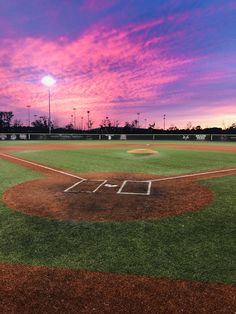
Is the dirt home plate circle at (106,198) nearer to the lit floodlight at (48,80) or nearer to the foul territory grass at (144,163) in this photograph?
the foul territory grass at (144,163)

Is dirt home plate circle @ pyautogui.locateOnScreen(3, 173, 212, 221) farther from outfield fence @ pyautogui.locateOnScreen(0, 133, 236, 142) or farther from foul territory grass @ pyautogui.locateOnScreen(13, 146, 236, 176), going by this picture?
outfield fence @ pyautogui.locateOnScreen(0, 133, 236, 142)

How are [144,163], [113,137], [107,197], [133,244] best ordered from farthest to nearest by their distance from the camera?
[113,137] → [144,163] → [107,197] → [133,244]

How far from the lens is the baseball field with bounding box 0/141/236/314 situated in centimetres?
325

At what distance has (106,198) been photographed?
25.2 ft

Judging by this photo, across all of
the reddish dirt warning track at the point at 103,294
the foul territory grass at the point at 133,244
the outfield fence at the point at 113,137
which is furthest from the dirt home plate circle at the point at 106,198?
the outfield fence at the point at 113,137

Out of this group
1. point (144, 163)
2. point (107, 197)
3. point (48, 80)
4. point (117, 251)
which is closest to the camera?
point (117, 251)

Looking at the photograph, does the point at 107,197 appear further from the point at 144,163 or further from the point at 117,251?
the point at 144,163

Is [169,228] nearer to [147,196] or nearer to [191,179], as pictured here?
[147,196]

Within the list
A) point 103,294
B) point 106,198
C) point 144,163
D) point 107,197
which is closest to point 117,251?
point 103,294

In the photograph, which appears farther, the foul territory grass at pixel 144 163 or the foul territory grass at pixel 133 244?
the foul territory grass at pixel 144 163

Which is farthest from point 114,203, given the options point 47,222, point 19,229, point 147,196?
point 19,229

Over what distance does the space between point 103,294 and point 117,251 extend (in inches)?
43.6

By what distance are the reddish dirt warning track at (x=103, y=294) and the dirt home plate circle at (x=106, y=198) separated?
230 centimetres

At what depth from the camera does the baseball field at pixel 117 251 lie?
128 inches
